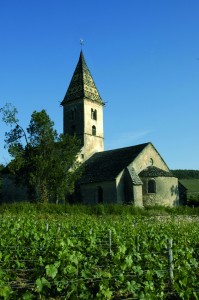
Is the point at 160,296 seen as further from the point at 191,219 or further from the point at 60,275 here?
the point at 191,219

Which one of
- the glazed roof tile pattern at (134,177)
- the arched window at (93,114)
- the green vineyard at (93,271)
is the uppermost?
the arched window at (93,114)

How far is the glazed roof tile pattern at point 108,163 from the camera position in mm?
35781

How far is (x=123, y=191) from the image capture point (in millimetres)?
35156

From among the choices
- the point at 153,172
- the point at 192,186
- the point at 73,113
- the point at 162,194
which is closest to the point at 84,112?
the point at 73,113

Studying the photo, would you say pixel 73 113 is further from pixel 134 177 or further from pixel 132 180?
→ pixel 132 180

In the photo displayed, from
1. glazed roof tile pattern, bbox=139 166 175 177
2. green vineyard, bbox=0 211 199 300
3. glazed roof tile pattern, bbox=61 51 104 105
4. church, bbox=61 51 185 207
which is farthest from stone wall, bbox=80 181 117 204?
green vineyard, bbox=0 211 199 300

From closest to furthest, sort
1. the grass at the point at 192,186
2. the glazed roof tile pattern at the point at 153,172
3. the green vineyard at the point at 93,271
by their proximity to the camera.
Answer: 1. the green vineyard at the point at 93,271
2. the glazed roof tile pattern at the point at 153,172
3. the grass at the point at 192,186

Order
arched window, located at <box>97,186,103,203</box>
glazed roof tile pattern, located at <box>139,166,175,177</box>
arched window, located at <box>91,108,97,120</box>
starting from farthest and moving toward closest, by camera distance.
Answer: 1. arched window, located at <box>91,108,97,120</box>
2. arched window, located at <box>97,186,103,203</box>
3. glazed roof tile pattern, located at <box>139,166,175,177</box>

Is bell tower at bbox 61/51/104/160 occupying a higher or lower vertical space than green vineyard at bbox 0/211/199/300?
higher

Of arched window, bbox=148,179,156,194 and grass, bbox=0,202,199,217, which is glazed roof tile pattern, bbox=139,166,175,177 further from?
grass, bbox=0,202,199,217

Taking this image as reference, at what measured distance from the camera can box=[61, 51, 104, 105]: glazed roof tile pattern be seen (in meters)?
43.5

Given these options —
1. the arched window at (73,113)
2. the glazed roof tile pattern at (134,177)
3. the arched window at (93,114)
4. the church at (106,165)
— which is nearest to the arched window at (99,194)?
the church at (106,165)

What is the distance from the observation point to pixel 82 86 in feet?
143

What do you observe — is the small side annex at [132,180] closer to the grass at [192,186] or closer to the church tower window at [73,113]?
the church tower window at [73,113]
